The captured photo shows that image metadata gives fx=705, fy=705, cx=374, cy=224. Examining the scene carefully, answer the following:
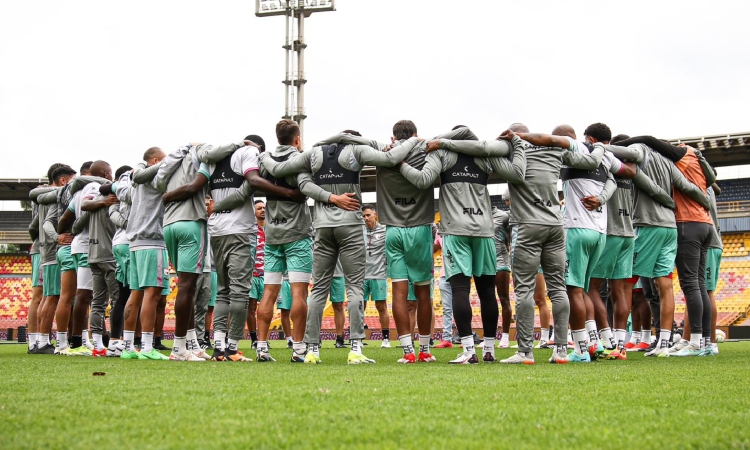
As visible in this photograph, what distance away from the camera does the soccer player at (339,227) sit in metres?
7.20

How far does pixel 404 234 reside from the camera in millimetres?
7441

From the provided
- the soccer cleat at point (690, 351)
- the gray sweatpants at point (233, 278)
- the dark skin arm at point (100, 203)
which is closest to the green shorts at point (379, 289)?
the dark skin arm at point (100, 203)

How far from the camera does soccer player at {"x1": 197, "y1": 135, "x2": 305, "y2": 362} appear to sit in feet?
25.3

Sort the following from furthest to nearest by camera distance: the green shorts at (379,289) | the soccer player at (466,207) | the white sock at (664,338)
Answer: the green shorts at (379,289) < the white sock at (664,338) < the soccer player at (466,207)

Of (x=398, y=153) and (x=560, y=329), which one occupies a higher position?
(x=398, y=153)

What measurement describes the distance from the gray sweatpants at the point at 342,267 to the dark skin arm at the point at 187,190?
5.16 ft

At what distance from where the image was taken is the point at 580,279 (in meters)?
7.62

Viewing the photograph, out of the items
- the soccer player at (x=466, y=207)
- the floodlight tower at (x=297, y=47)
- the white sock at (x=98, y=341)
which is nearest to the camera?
the soccer player at (x=466, y=207)

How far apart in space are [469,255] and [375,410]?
3.81 metres

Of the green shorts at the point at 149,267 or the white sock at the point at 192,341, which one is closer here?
the green shorts at the point at 149,267

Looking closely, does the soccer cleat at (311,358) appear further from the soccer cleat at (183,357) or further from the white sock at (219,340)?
the soccer cleat at (183,357)

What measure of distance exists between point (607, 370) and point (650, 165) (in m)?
3.69

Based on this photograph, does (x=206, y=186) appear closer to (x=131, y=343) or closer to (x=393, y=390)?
(x=131, y=343)

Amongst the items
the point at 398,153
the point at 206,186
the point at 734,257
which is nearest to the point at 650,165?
the point at 398,153
